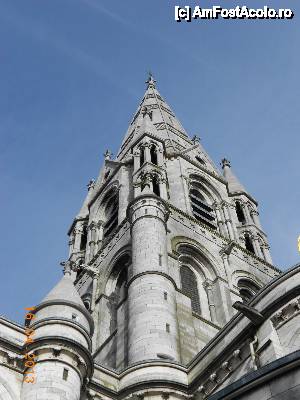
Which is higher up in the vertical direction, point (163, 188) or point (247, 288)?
point (163, 188)

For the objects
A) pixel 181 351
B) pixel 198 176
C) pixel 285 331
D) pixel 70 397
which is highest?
pixel 198 176

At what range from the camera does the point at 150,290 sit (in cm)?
2580

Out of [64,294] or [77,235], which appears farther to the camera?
[77,235]

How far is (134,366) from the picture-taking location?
21312 mm

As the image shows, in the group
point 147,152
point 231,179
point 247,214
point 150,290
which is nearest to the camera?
point 150,290

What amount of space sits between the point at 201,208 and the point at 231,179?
8.73m

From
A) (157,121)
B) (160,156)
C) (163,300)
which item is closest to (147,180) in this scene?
(160,156)

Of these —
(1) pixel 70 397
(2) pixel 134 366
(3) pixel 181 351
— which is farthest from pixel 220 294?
(1) pixel 70 397

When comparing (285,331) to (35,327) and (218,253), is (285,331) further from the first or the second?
(218,253)

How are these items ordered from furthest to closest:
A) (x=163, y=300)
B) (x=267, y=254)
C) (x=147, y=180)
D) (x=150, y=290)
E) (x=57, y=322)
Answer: (x=267, y=254) < (x=147, y=180) < (x=150, y=290) < (x=163, y=300) < (x=57, y=322)

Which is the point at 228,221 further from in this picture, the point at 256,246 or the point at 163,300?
Result: the point at 163,300

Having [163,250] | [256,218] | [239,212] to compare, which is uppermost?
[239,212]

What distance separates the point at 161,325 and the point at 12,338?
680 cm

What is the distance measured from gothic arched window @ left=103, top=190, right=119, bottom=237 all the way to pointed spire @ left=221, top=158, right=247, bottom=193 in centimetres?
872
